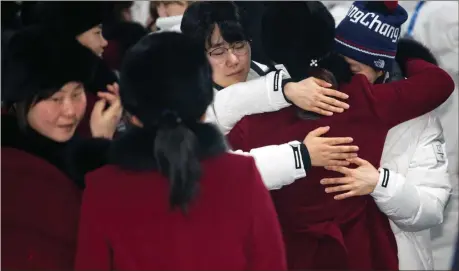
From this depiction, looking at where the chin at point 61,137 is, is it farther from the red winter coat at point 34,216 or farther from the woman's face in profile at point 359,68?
the woman's face in profile at point 359,68

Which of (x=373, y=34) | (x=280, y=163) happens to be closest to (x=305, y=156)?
(x=280, y=163)

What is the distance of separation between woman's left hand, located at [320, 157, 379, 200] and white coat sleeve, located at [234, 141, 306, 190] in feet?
0.28

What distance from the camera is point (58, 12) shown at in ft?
7.44

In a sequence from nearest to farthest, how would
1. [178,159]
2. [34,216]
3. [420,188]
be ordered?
[178,159] < [34,216] < [420,188]

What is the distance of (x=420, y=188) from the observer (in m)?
1.93

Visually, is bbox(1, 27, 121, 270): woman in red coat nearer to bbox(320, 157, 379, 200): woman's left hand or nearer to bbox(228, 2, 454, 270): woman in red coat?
bbox(228, 2, 454, 270): woman in red coat

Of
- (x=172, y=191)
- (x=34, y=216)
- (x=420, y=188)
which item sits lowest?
(x=420, y=188)

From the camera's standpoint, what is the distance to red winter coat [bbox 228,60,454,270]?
178 centimetres

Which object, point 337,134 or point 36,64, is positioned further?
point 337,134

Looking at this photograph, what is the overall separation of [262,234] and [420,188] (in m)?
0.66

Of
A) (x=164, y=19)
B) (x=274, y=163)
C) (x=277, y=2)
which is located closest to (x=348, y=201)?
(x=274, y=163)

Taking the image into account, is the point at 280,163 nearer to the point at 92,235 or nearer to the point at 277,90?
the point at 277,90

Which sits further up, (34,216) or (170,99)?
(170,99)

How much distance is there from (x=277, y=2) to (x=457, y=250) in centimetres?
77
